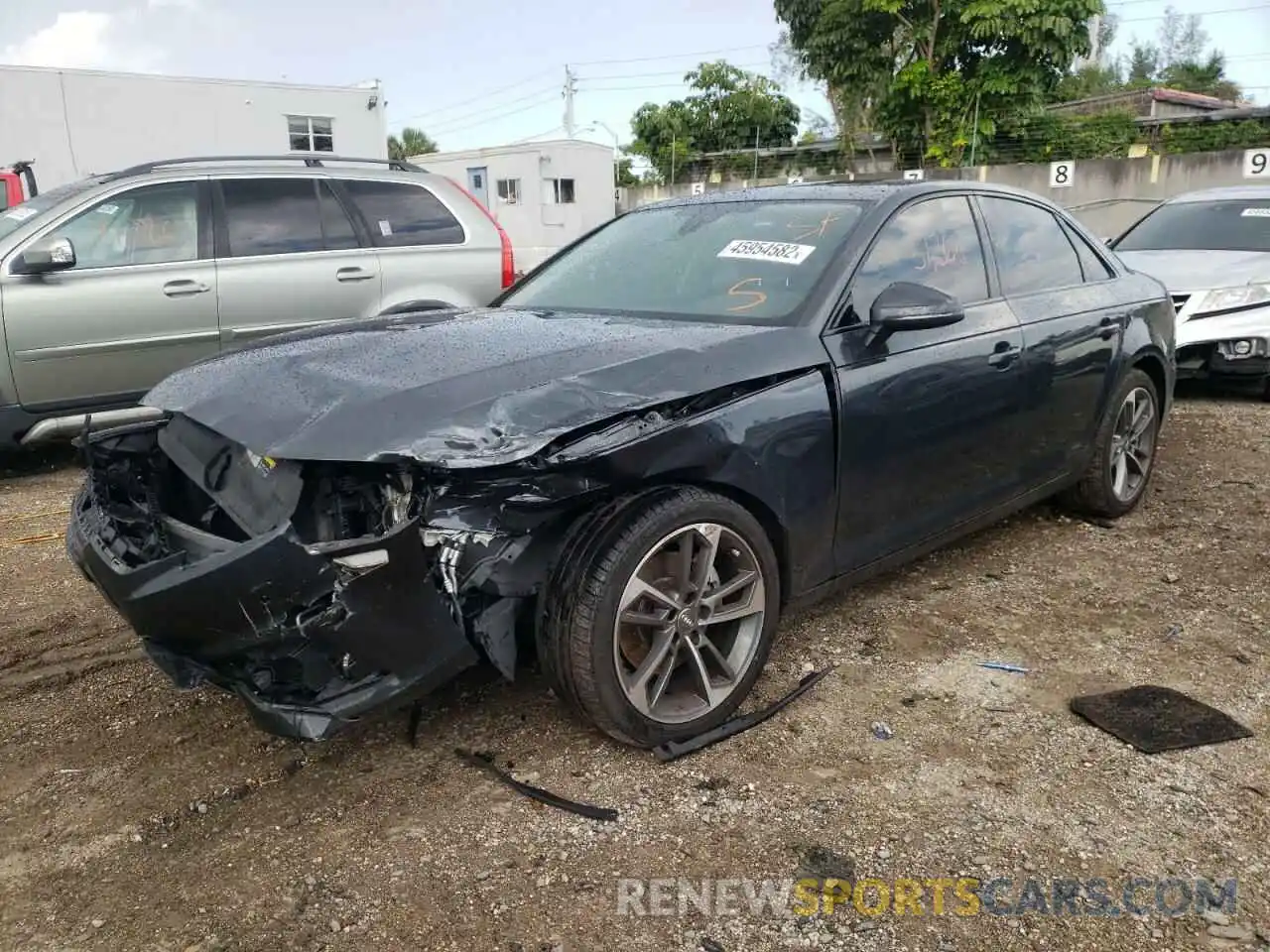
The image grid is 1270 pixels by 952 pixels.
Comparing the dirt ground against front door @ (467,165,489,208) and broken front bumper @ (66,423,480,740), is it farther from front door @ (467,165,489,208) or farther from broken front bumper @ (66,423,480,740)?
front door @ (467,165,489,208)

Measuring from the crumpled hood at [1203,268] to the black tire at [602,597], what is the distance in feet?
20.0

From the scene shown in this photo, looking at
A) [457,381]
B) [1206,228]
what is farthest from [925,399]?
[1206,228]

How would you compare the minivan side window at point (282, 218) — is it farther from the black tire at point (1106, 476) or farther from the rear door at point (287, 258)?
the black tire at point (1106, 476)

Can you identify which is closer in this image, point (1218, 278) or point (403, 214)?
point (403, 214)

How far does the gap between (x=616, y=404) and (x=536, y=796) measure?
106 cm

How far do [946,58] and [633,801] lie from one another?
69.9 feet

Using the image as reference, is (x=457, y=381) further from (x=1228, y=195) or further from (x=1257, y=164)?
(x=1257, y=164)

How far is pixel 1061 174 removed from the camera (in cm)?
1820

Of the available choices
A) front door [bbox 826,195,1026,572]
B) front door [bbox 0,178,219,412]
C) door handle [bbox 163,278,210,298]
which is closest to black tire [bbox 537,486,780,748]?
front door [bbox 826,195,1026,572]

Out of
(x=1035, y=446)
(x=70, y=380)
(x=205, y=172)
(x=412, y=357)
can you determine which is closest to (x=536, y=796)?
(x=412, y=357)

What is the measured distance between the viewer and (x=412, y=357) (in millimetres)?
2838

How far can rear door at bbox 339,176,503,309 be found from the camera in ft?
22.1

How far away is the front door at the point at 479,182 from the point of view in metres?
25.9

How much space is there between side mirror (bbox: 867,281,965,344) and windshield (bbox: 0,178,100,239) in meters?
5.08
